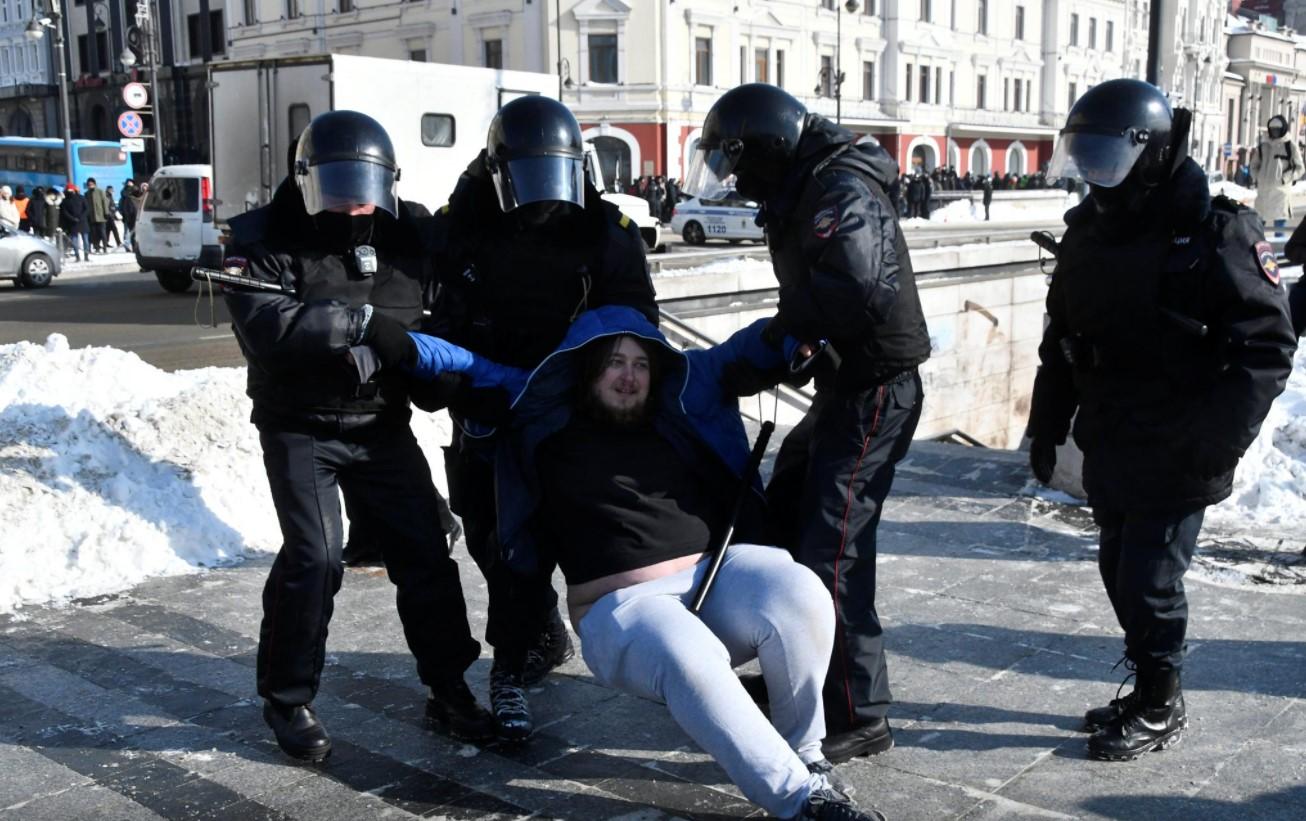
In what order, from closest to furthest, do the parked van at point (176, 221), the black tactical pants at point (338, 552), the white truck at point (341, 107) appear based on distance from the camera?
1. the black tactical pants at point (338, 552)
2. the white truck at point (341, 107)
3. the parked van at point (176, 221)

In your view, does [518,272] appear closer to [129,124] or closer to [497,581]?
[497,581]

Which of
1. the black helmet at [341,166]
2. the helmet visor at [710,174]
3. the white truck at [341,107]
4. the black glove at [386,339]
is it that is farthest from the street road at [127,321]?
the helmet visor at [710,174]

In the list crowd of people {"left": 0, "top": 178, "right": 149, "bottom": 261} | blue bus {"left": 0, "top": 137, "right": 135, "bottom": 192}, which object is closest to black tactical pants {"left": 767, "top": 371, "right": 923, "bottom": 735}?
crowd of people {"left": 0, "top": 178, "right": 149, "bottom": 261}

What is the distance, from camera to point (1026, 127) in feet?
211

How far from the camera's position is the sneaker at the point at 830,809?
9.70 ft

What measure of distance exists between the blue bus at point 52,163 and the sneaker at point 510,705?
110 feet

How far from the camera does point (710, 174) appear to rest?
3.76m

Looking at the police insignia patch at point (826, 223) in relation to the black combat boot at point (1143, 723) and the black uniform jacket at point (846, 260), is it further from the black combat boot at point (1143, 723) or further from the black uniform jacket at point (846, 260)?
the black combat boot at point (1143, 723)

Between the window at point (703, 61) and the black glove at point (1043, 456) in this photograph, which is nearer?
the black glove at point (1043, 456)

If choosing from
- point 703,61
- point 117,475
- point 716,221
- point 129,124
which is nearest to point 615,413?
point 117,475

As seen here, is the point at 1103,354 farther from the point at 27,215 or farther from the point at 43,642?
the point at 27,215

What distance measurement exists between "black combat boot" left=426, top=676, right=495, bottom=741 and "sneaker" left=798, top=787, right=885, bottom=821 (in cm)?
121

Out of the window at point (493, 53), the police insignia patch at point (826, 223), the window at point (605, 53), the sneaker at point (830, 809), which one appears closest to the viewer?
the sneaker at point (830, 809)

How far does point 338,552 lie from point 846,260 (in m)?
1.71
